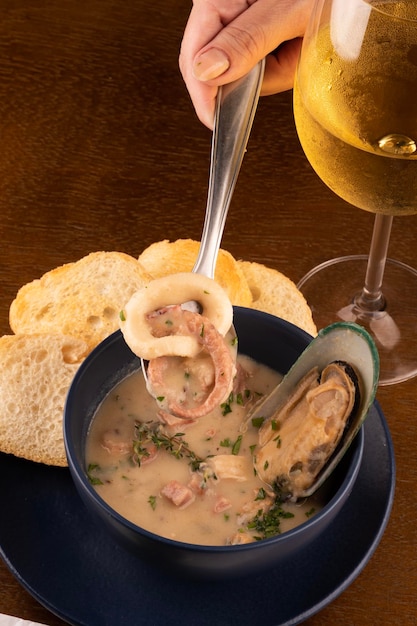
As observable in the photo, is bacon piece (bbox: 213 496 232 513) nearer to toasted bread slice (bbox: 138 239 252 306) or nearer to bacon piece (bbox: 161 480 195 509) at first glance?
bacon piece (bbox: 161 480 195 509)

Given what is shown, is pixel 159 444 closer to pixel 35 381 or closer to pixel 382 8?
pixel 35 381

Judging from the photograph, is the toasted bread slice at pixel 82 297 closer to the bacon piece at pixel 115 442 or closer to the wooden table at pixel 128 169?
the wooden table at pixel 128 169

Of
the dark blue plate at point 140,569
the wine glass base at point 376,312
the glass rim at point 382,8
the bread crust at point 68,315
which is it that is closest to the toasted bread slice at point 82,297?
the bread crust at point 68,315

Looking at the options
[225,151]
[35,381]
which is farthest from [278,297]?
[35,381]

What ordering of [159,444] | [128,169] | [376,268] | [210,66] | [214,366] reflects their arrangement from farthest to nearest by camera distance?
1. [128,169]
2. [376,268]
3. [210,66]
4. [159,444]
5. [214,366]

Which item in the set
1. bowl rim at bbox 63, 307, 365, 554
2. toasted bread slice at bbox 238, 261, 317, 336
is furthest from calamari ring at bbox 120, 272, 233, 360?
toasted bread slice at bbox 238, 261, 317, 336
